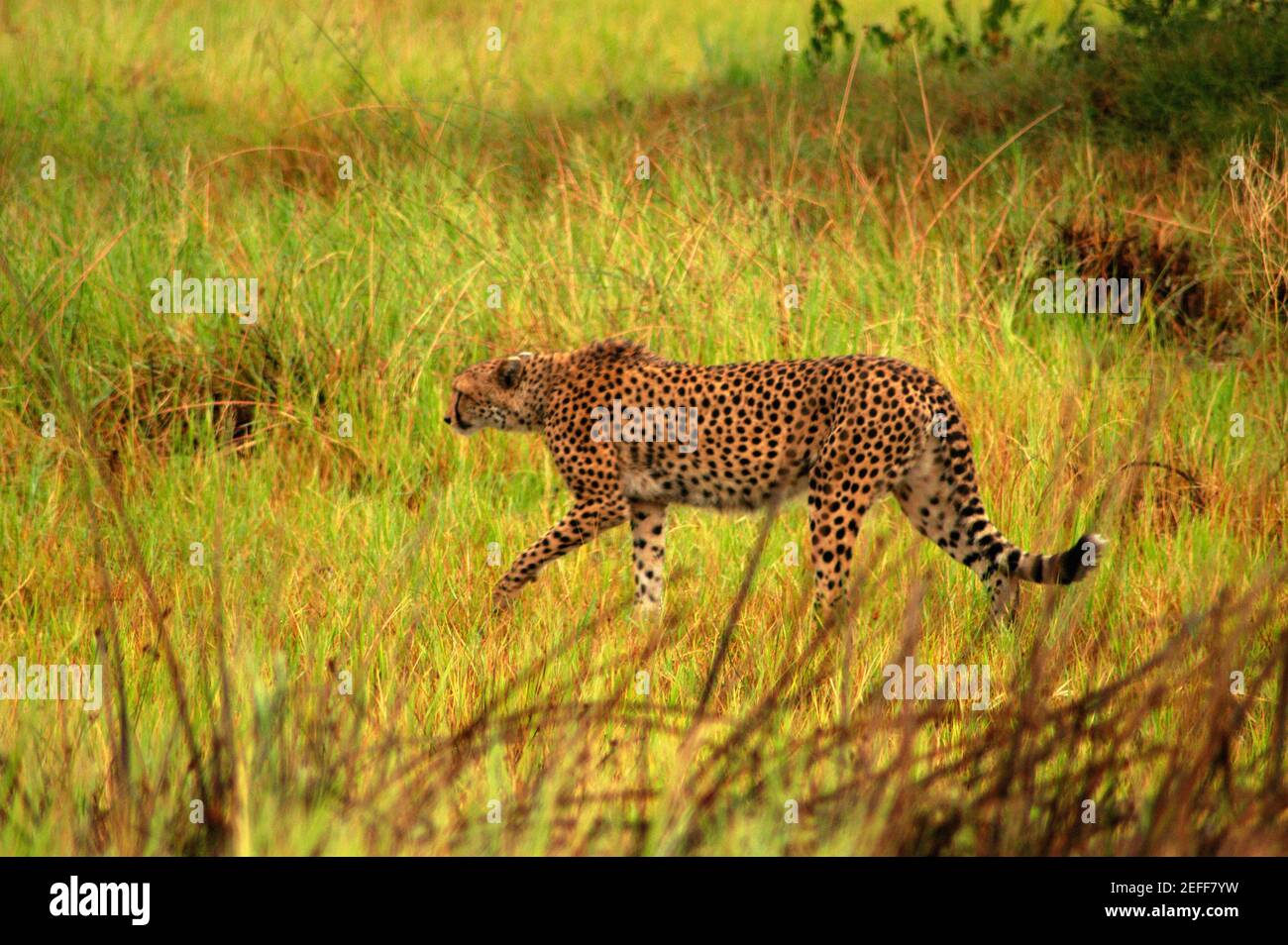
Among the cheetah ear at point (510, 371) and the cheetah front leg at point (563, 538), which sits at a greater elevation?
the cheetah ear at point (510, 371)

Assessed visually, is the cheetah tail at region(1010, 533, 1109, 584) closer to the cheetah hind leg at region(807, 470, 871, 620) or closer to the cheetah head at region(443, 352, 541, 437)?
the cheetah hind leg at region(807, 470, 871, 620)

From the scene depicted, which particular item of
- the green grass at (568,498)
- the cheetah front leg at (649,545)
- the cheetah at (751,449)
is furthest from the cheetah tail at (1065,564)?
the cheetah front leg at (649,545)

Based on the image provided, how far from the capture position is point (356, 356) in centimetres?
629

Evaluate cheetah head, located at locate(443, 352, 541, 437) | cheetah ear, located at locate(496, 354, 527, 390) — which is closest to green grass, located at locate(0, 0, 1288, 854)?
cheetah head, located at locate(443, 352, 541, 437)

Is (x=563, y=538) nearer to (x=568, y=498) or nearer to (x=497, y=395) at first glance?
(x=497, y=395)

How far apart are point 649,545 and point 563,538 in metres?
0.37

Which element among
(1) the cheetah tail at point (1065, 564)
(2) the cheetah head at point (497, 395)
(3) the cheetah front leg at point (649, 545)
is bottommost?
(3) the cheetah front leg at point (649, 545)

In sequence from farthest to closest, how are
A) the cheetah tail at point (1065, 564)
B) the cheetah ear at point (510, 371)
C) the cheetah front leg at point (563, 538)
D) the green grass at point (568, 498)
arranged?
the cheetah ear at point (510, 371) → the cheetah front leg at point (563, 538) → the cheetah tail at point (1065, 564) → the green grass at point (568, 498)

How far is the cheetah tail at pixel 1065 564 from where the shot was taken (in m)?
4.09

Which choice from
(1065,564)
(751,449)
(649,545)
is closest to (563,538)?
(649,545)

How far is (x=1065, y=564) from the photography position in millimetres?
4441

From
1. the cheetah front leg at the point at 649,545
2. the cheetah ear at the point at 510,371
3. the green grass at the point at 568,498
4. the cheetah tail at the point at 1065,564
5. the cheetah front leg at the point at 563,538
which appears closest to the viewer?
the green grass at the point at 568,498

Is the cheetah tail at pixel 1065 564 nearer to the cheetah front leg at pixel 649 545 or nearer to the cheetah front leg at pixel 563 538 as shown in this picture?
the cheetah front leg at pixel 649 545

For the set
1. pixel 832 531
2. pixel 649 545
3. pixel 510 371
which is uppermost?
pixel 510 371
